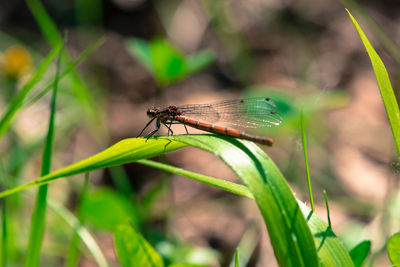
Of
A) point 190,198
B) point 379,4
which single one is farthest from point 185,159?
point 379,4

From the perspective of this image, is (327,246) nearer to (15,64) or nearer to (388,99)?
(388,99)

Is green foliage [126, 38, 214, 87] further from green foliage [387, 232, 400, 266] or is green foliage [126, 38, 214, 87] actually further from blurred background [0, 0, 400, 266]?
green foliage [387, 232, 400, 266]

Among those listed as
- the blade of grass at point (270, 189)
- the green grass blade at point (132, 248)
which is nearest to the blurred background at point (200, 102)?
the blade of grass at point (270, 189)

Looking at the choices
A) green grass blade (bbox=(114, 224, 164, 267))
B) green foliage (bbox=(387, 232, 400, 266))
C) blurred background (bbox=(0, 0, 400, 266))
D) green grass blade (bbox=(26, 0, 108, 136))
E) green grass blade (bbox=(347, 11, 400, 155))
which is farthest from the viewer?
green grass blade (bbox=(26, 0, 108, 136))

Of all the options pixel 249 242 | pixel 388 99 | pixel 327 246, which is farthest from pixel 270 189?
pixel 249 242

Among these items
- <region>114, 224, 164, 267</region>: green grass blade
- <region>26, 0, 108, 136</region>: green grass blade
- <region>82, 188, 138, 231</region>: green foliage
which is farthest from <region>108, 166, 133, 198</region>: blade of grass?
<region>114, 224, 164, 267</region>: green grass blade

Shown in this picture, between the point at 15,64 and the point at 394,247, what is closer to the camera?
the point at 394,247

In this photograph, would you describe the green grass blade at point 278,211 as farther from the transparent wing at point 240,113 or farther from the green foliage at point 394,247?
the transparent wing at point 240,113

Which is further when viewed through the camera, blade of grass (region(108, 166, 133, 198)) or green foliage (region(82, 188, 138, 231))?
blade of grass (region(108, 166, 133, 198))

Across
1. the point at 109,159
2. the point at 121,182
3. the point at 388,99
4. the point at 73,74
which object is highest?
the point at 73,74
